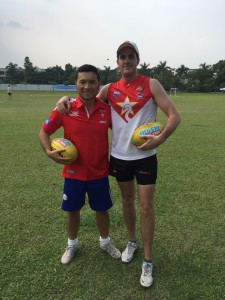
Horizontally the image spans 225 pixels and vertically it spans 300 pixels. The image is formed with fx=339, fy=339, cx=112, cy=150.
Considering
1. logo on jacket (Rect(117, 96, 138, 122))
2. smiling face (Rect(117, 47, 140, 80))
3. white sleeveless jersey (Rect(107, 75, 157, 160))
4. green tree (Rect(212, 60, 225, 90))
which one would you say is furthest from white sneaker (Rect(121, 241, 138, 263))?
green tree (Rect(212, 60, 225, 90))

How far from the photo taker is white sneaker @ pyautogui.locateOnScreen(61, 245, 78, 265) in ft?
11.7

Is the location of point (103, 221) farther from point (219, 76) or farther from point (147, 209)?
point (219, 76)

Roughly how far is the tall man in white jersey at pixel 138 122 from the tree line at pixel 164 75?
70015 millimetres

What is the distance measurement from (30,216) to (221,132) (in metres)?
9.22

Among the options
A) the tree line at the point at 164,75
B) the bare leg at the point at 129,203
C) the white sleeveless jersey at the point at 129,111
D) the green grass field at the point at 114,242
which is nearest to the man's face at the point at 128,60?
the white sleeveless jersey at the point at 129,111

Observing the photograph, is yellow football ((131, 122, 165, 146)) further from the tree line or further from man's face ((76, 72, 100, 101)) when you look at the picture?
the tree line

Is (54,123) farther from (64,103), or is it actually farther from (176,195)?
(176,195)

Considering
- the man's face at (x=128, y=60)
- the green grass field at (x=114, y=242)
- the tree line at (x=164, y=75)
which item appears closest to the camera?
the green grass field at (x=114, y=242)

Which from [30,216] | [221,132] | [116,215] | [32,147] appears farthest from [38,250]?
[221,132]

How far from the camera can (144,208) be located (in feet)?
10.8

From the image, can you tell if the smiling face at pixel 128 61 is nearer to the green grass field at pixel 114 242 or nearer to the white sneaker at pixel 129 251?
the white sneaker at pixel 129 251

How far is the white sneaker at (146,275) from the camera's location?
10.4 ft

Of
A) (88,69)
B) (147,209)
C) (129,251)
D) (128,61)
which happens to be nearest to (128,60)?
(128,61)

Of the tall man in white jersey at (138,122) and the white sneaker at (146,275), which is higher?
the tall man in white jersey at (138,122)
